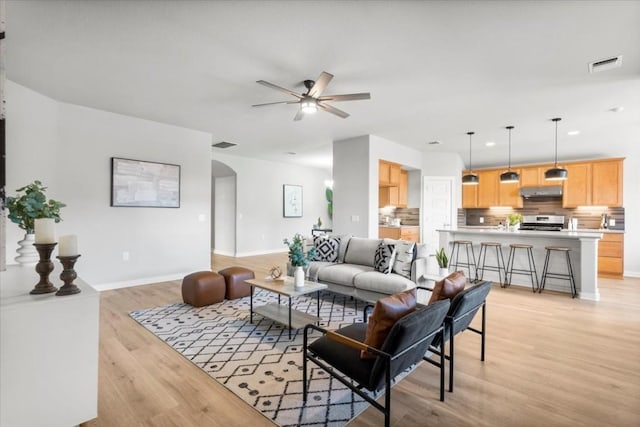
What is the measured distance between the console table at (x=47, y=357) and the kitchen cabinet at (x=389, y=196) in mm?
6406

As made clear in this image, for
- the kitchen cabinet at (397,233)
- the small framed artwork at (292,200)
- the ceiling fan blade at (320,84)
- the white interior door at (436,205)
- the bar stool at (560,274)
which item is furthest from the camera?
the small framed artwork at (292,200)

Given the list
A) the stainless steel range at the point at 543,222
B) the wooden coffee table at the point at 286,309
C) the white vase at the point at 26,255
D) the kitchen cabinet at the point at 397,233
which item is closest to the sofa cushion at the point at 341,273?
the wooden coffee table at the point at 286,309

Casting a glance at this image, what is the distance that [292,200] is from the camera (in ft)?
32.0

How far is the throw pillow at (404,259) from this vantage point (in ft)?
13.0

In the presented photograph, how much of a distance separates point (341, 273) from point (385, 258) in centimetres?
62

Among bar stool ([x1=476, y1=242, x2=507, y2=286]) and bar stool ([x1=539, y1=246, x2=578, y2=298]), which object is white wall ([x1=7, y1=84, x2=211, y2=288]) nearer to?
bar stool ([x1=476, y1=242, x2=507, y2=286])

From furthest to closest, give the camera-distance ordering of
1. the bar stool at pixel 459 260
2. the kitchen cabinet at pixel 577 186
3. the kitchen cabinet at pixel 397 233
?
the kitchen cabinet at pixel 397 233
the kitchen cabinet at pixel 577 186
the bar stool at pixel 459 260

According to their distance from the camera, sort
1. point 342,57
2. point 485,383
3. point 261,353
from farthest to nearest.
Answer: point 342,57 → point 261,353 → point 485,383

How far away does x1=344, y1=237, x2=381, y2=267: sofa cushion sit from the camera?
14.7 ft

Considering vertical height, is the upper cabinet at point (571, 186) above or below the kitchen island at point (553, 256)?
above

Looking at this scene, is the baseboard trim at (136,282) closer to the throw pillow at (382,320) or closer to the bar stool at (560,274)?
the throw pillow at (382,320)

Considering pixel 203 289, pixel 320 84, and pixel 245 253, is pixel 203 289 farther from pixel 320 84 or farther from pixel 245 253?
pixel 245 253

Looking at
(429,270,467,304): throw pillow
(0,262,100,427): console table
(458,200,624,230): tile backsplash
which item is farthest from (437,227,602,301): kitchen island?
(0,262,100,427): console table

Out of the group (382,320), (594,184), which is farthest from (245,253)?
(594,184)
